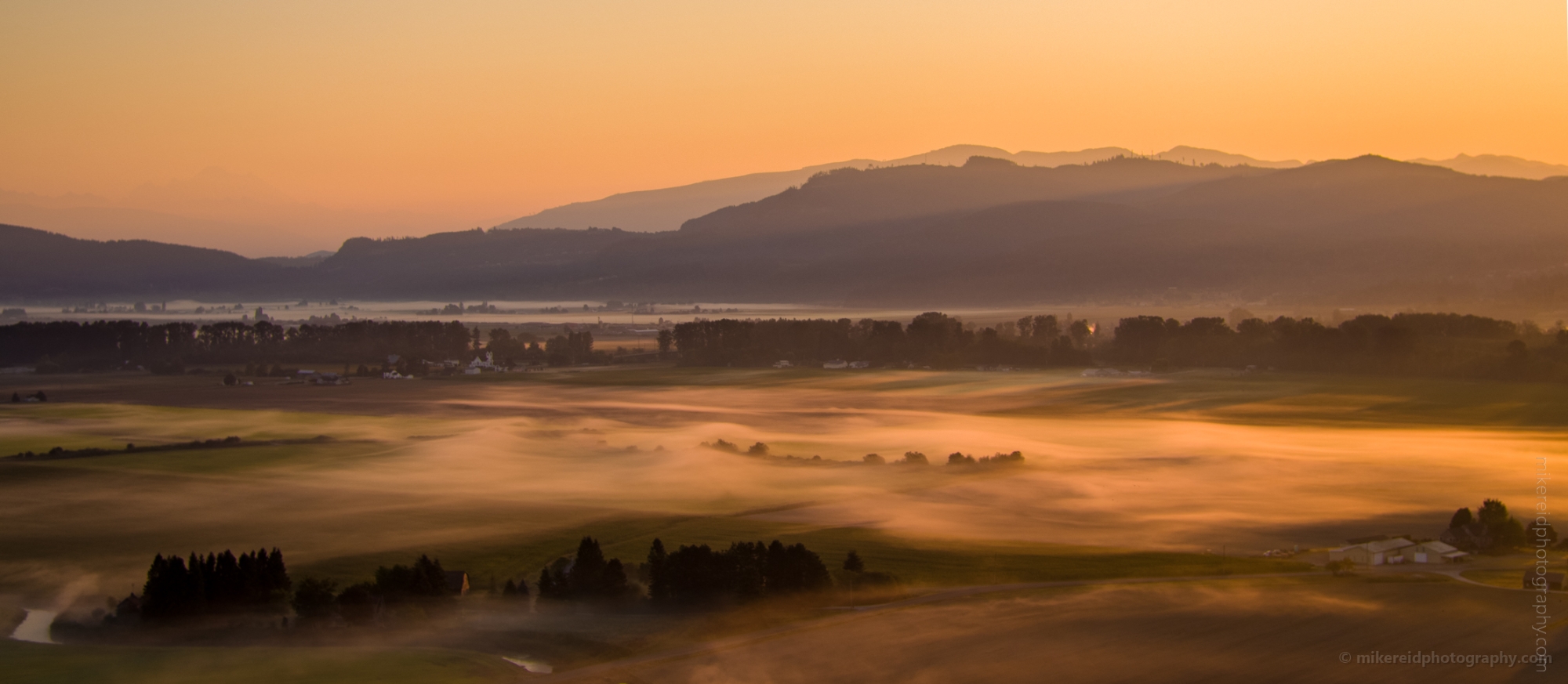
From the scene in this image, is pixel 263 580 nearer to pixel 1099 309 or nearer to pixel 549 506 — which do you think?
pixel 549 506

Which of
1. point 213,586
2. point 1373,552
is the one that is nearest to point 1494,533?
point 1373,552

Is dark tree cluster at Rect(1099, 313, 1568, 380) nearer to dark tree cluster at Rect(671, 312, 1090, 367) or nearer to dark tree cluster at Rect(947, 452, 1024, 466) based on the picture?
dark tree cluster at Rect(671, 312, 1090, 367)

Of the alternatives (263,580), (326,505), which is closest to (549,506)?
(326,505)

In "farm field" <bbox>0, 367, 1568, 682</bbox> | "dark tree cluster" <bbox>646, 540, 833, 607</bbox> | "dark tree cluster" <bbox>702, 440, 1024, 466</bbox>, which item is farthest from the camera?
"dark tree cluster" <bbox>702, 440, 1024, 466</bbox>

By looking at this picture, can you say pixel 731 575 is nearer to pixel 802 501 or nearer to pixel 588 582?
pixel 588 582

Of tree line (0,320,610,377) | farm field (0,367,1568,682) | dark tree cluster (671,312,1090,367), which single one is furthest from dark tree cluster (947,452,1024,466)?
tree line (0,320,610,377)

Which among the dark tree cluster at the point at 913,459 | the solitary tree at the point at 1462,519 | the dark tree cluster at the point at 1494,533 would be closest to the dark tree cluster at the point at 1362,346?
the dark tree cluster at the point at 913,459

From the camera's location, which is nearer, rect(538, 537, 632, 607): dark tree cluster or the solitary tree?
rect(538, 537, 632, 607): dark tree cluster
